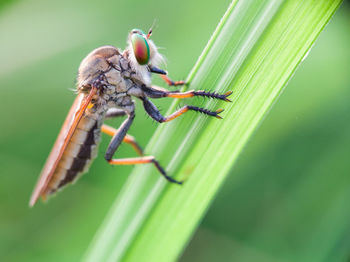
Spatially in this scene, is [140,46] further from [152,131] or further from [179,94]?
[152,131]

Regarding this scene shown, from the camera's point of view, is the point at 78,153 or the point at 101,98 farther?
the point at 78,153

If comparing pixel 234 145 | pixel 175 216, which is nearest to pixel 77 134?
pixel 175 216

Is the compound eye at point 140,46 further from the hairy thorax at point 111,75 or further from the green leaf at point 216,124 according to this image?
the green leaf at point 216,124

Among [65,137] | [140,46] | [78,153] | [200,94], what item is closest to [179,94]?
[200,94]

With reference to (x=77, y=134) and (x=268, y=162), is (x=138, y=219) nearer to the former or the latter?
(x=77, y=134)

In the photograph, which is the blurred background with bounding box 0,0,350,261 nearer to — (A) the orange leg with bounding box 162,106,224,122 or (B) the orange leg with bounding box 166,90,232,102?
(B) the orange leg with bounding box 166,90,232,102

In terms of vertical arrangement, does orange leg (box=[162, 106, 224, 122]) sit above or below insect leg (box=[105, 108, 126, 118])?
above

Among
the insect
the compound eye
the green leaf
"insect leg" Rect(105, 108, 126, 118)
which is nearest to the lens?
the green leaf

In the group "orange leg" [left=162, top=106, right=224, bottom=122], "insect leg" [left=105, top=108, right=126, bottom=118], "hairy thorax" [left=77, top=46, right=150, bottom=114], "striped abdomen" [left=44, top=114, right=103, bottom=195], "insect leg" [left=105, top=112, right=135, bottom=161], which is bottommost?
"striped abdomen" [left=44, top=114, right=103, bottom=195]

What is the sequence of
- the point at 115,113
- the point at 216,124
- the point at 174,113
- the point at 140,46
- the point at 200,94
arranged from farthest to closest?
the point at 115,113 → the point at 140,46 → the point at 174,113 → the point at 200,94 → the point at 216,124

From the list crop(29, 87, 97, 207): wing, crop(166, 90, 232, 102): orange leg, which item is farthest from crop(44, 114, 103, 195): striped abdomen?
crop(166, 90, 232, 102): orange leg
